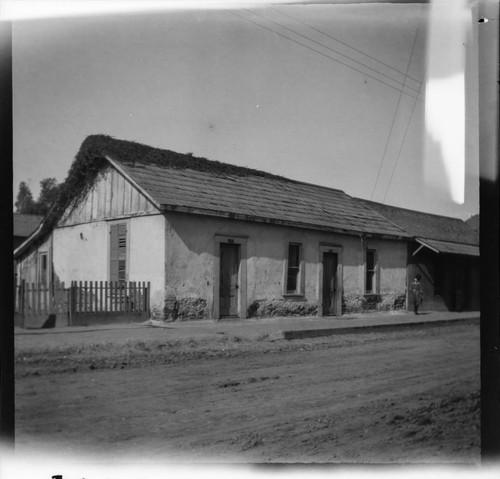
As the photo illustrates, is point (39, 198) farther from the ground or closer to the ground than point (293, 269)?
farther from the ground

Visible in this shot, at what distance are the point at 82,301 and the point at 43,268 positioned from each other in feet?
1.39

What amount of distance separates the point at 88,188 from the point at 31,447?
2.14 metres

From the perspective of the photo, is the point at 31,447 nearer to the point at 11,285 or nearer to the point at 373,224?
the point at 11,285

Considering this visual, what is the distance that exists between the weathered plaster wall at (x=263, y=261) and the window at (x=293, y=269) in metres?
0.05

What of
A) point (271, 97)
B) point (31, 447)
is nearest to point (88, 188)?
point (271, 97)

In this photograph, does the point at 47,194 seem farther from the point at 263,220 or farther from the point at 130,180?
the point at 263,220

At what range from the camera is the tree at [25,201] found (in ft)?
14.3

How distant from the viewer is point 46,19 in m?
4.45

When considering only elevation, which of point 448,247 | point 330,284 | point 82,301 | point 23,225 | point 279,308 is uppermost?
point 23,225

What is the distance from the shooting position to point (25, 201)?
4.38 metres

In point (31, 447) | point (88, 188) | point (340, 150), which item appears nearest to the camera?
point (31, 447)

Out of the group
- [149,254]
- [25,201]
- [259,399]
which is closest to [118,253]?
[149,254]

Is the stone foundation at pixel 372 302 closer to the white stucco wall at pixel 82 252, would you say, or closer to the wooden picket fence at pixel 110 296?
the wooden picket fence at pixel 110 296

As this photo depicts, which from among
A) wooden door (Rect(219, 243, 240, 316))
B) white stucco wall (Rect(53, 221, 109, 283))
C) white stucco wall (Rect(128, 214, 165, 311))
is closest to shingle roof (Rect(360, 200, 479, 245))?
wooden door (Rect(219, 243, 240, 316))
